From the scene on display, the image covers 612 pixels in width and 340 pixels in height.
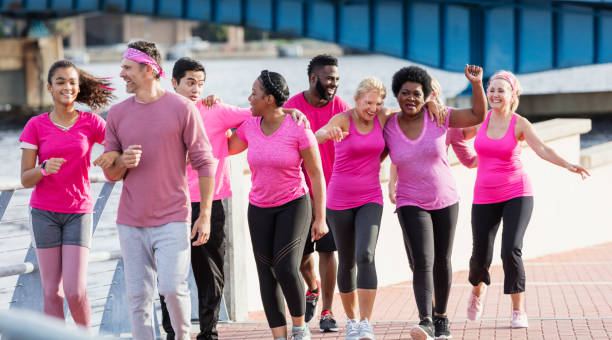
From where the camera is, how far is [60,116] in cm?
522

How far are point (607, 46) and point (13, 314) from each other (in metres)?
29.4

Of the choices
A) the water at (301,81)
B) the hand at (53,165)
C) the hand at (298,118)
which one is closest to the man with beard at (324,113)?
the hand at (298,118)

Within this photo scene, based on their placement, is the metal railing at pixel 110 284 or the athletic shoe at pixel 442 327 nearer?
the metal railing at pixel 110 284

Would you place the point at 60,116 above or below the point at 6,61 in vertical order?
below

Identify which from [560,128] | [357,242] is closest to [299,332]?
[357,242]

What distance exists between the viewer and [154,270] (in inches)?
192

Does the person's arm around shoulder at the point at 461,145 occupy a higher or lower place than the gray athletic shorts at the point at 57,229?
higher

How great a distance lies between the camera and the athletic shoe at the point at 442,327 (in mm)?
5934

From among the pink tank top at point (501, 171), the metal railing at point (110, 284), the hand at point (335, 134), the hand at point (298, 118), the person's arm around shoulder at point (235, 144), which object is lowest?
the metal railing at point (110, 284)

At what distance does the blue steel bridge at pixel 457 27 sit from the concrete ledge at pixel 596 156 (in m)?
18.7

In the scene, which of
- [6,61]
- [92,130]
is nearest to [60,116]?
[92,130]

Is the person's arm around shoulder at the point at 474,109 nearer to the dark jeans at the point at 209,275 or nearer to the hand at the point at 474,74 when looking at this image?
the hand at the point at 474,74

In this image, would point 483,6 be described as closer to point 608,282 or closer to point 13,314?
point 608,282

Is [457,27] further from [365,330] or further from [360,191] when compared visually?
[365,330]
